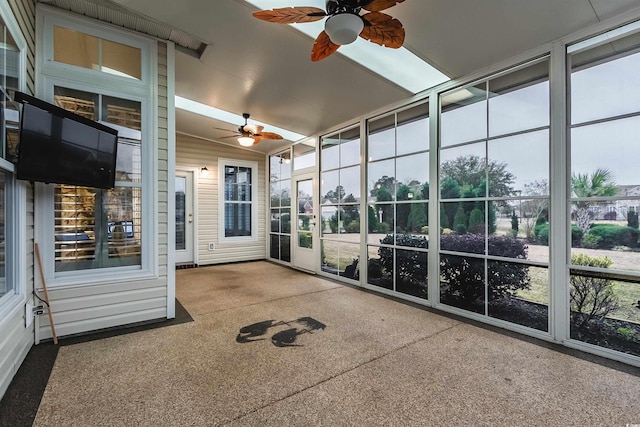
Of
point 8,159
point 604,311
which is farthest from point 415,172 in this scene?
point 8,159

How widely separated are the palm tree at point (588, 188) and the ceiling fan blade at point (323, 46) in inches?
97.4

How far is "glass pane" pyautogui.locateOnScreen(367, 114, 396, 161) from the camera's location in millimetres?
4461

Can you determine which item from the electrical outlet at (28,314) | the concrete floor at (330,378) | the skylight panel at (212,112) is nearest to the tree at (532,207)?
the concrete floor at (330,378)

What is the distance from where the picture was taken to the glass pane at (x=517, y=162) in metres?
2.95

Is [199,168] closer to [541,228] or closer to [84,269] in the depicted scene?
[84,269]

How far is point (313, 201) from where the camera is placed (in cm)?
603

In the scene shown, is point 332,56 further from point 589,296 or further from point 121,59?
point 589,296

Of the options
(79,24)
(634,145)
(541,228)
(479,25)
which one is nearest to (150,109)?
(79,24)

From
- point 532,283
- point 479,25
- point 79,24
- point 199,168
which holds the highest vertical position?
point 79,24

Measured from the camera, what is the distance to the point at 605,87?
2.59 m

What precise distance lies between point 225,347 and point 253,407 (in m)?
0.94

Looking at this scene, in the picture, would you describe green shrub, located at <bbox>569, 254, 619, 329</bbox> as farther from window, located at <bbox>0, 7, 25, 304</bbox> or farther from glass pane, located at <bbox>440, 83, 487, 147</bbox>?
window, located at <bbox>0, 7, 25, 304</bbox>

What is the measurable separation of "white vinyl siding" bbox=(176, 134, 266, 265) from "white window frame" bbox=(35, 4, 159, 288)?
135 inches

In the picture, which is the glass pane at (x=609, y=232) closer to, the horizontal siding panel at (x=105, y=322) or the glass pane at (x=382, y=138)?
the glass pane at (x=382, y=138)
